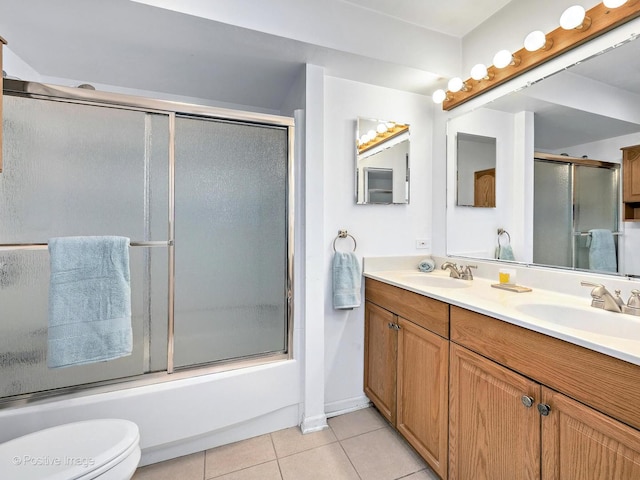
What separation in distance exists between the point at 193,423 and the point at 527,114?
2.43 metres

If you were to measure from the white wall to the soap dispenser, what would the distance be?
1.17 metres

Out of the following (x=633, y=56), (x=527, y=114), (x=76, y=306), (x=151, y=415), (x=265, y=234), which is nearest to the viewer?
(x=633, y=56)

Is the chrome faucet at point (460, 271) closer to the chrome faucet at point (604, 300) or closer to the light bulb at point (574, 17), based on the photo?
the chrome faucet at point (604, 300)

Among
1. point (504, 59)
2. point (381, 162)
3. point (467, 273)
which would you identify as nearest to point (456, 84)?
point (504, 59)

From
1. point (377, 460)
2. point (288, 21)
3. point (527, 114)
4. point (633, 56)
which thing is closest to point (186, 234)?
point (288, 21)

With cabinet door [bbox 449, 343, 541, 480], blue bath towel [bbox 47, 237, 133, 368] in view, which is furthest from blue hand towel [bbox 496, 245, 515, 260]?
blue bath towel [bbox 47, 237, 133, 368]

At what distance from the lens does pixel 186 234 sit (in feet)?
5.30

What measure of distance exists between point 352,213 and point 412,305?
0.72 metres

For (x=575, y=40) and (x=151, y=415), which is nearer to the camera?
(x=575, y=40)

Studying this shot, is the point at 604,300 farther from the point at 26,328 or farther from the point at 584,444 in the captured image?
the point at 26,328

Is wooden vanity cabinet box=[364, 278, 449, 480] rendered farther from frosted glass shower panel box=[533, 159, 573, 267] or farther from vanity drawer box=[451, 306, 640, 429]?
frosted glass shower panel box=[533, 159, 573, 267]

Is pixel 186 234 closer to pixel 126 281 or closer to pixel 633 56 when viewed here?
pixel 126 281

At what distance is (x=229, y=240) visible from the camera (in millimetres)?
1726

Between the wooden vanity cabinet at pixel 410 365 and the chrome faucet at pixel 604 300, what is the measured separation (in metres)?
0.55
